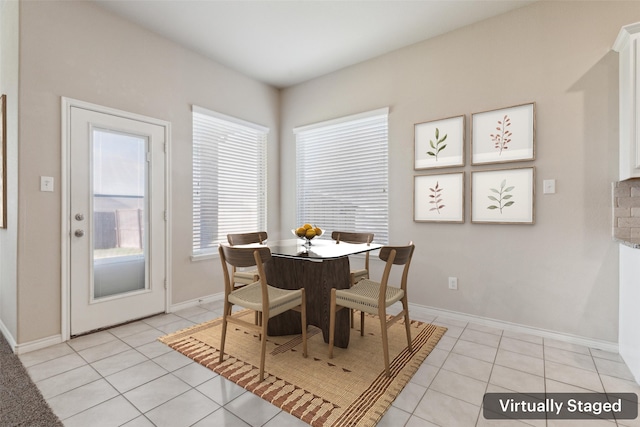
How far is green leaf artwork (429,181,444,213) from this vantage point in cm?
321

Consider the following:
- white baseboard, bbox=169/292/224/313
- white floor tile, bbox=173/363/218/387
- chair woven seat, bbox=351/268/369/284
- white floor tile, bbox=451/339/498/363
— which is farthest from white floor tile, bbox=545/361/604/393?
white baseboard, bbox=169/292/224/313

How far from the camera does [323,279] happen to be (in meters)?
2.45

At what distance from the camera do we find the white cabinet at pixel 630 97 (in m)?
2.09

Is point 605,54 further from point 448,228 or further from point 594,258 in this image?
point 448,228

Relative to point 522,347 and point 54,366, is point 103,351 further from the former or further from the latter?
point 522,347

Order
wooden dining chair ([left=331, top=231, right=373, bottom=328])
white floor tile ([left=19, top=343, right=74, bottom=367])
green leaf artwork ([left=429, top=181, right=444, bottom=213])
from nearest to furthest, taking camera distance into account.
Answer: white floor tile ([left=19, top=343, right=74, bottom=367]) < wooden dining chair ([left=331, top=231, right=373, bottom=328]) < green leaf artwork ([left=429, top=181, right=444, bottom=213])

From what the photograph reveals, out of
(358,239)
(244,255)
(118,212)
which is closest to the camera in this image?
(244,255)

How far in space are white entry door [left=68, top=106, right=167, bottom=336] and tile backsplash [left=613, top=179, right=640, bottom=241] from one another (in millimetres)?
4126

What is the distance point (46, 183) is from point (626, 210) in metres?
4.65

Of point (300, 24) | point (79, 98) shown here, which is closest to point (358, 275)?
point (300, 24)

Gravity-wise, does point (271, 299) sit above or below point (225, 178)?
below

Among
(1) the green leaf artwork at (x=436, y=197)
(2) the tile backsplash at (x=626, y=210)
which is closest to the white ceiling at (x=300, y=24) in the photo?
(1) the green leaf artwork at (x=436, y=197)

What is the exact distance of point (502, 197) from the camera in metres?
2.86

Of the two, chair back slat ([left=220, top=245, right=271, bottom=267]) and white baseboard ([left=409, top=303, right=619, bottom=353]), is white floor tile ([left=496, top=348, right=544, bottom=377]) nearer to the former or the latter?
white baseboard ([left=409, top=303, right=619, bottom=353])
